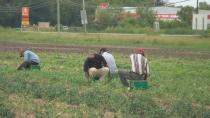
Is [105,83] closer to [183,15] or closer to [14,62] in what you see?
[14,62]

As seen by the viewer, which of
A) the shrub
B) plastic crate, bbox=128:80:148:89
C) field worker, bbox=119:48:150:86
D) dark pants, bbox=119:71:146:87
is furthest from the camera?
field worker, bbox=119:48:150:86

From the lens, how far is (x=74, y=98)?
16.0 m

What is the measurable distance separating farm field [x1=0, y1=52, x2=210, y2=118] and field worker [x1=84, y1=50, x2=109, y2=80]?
0.40 meters

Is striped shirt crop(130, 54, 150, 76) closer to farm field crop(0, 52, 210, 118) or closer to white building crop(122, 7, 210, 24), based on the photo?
farm field crop(0, 52, 210, 118)

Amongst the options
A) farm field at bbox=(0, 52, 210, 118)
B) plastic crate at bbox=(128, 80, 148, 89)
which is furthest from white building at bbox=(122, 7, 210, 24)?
plastic crate at bbox=(128, 80, 148, 89)

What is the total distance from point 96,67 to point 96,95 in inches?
183

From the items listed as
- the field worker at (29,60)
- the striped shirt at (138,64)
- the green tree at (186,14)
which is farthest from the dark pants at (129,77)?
the green tree at (186,14)

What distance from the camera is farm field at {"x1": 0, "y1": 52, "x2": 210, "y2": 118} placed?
1398 centimetres

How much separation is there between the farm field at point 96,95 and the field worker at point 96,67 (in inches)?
15.6

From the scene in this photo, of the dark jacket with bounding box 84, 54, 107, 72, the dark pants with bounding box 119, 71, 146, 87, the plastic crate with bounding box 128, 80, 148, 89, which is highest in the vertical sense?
the dark jacket with bounding box 84, 54, 107, 72

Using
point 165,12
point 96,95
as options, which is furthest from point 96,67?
point 165,12

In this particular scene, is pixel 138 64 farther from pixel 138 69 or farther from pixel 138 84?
pixel 138 84

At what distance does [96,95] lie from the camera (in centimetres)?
1634

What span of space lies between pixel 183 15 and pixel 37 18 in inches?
1034
